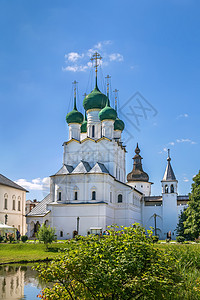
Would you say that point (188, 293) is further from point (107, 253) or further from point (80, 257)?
point (80, 257)

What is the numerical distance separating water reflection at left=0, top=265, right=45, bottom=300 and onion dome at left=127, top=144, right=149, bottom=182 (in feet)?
128

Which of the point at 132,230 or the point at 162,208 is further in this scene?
the point at 162,208

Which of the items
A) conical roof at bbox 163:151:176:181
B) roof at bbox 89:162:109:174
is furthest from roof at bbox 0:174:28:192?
conical roof at bbox 163:151:176:181

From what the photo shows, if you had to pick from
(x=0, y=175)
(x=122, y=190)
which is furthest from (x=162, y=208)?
(x=0, y=175)

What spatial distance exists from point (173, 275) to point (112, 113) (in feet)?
114

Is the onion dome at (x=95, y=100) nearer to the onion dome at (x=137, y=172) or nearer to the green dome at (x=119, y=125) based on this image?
the green dome at (x=119, y=125)

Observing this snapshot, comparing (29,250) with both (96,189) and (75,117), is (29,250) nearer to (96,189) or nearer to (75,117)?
(96,189)

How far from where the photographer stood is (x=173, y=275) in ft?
24.8

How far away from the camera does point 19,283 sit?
43.0 feet

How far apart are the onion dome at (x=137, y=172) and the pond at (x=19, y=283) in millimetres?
39013

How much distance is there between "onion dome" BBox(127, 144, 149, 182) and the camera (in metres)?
55.4

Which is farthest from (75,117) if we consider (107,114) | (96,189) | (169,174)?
(169,174)

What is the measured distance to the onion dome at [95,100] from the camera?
1709 inches

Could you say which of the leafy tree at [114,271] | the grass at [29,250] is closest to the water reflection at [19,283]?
the leafy tree at [114,271]
